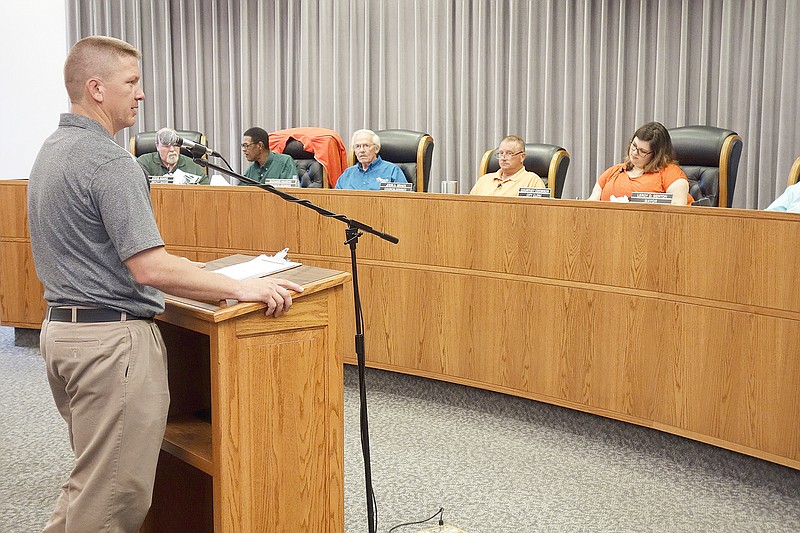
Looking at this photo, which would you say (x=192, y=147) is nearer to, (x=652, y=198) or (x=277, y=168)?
(x=652, y=198)

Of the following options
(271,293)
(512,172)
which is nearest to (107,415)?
(271,293)

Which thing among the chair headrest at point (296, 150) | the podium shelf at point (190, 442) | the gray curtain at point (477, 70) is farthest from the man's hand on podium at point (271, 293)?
the gray curtain at point (477, 70)

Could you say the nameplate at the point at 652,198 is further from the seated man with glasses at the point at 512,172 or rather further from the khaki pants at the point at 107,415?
the khaki pants at the point at 107,415

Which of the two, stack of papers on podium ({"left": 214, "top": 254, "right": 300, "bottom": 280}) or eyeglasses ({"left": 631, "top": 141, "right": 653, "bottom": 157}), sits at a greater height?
eyeglasses ({"left": 631, "top": 141, "right": 653, "bottom": 157})

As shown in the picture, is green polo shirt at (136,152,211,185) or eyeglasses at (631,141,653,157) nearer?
eyeglasses at (631,141,653,157)

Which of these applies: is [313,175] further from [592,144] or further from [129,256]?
[129,256]

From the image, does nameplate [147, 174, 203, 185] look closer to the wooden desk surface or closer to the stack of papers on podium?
the wooden desk surface

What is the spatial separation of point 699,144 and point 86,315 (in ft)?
11.0

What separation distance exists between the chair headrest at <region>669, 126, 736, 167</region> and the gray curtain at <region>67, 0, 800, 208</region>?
1156 millimetres

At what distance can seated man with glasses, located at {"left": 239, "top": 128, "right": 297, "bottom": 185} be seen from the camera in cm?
556

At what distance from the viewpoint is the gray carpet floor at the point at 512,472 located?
9.03 feet

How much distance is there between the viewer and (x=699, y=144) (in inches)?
169

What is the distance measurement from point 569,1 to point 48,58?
4716 millimetres

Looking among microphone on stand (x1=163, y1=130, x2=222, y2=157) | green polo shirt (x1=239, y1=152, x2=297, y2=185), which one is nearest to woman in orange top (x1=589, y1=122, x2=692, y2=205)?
green polo shirt (x1=239, y1=152, x2=297, y2=185)
